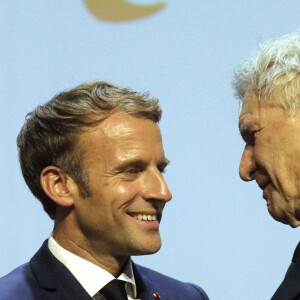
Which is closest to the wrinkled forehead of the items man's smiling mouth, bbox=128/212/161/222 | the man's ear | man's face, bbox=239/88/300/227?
man's face, bbox=239/88/300/227

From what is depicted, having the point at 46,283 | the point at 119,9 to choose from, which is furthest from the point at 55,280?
the point at 119,9

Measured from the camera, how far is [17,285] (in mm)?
2357

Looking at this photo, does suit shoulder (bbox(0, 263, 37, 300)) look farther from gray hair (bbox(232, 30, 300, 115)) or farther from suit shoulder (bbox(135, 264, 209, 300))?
gray hair (bbox(232, 30, 300, 115))

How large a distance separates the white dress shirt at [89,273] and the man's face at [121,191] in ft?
0.20

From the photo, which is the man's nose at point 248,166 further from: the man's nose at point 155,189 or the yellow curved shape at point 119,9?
the yellow curved shape at point 119,9

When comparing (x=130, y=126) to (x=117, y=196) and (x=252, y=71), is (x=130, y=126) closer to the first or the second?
(x=117, y=196)

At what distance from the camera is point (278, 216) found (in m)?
2.29

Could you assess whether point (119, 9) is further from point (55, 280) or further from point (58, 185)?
point (55, 280)

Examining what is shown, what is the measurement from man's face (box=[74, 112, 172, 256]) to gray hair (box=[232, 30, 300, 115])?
370mm

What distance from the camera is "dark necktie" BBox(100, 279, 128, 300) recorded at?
2.33 m

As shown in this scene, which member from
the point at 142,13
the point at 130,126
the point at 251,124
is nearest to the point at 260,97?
the point at 251,124

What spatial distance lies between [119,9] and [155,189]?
4.03 ft

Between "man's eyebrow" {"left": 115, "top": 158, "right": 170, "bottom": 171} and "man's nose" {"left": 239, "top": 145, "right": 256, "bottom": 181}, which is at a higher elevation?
"man's eyebrow" {"left": 115, "top": 158, "right": 170, "bottom": 171}

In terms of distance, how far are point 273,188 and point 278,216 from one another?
0.28ft
